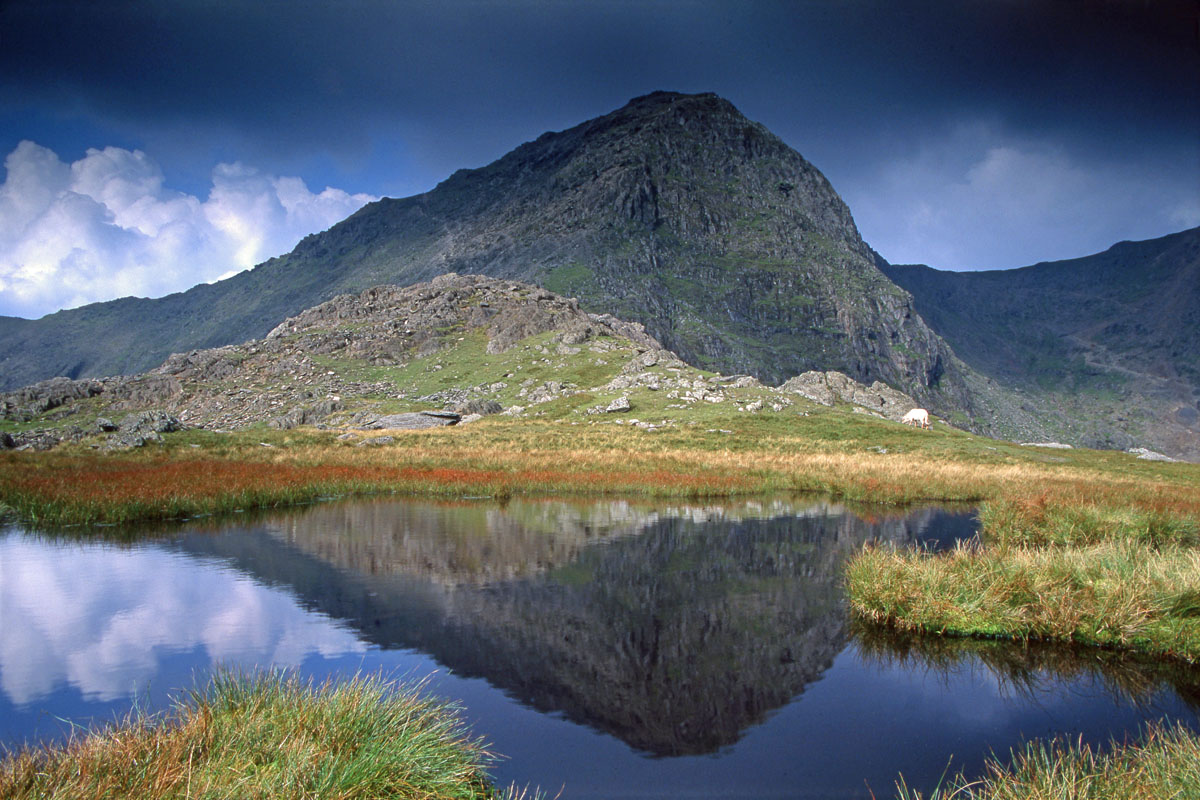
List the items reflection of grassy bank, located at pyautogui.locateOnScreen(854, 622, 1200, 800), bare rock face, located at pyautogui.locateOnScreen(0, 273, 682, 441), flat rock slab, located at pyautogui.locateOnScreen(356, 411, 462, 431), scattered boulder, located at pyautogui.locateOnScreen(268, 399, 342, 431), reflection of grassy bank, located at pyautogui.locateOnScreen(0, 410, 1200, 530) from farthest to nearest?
bare rock face, located at pyautogui.locateOnScreen(0, 273, 682, 441), scattered boulder, located at pyautogui.locateOnScreen(268, 399, 342, 431), flat rock slab, located at pyautogui.locateOnScreen(356, 411, 462, 431), reflection of grassy bank, located at pyautogui.locateOnScreen(0, 410, 1200, 530), reflection of grassy bank, located at pyautogui.locateOnScreen(854, 622, 1200, 800)

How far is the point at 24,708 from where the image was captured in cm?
1048

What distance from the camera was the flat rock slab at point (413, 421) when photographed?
74.8 metres

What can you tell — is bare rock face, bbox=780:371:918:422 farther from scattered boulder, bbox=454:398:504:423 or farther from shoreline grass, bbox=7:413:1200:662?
scattered boulder, bbox=454:398:504:423

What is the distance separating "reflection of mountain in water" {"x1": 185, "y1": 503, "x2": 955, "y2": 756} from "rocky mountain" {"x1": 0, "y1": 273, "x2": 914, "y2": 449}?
3471 cm

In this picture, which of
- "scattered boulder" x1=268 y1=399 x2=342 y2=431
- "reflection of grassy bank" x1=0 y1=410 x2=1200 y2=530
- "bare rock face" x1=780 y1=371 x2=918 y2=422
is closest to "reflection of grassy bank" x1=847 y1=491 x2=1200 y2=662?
"reflection of grassy bank" x1=0 y1=410 x2=1200 y2=530

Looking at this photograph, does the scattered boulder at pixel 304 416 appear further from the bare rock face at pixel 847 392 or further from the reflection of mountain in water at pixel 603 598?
the bare rock face at pixel 847 392

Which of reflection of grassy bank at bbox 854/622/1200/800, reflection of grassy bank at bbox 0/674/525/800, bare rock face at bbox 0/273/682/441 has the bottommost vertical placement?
reflection of grassy bank at bbox 854/622/1200/800

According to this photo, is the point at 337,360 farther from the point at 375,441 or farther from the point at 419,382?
the point at 375,441

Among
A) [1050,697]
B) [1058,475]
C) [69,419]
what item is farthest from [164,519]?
[69,419]

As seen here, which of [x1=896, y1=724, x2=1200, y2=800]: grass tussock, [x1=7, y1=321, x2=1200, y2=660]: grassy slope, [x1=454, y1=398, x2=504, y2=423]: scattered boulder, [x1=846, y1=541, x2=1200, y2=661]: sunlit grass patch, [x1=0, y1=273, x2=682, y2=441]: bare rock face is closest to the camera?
[x1=896, y1=724, x2=1200, y2=800]: grass tussock

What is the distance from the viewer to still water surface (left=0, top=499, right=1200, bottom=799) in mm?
9844

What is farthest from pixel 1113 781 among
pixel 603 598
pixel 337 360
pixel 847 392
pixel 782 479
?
pixel 847 392

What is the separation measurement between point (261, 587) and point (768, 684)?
13.6 meters

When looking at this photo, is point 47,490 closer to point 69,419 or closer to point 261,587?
point 261,587
